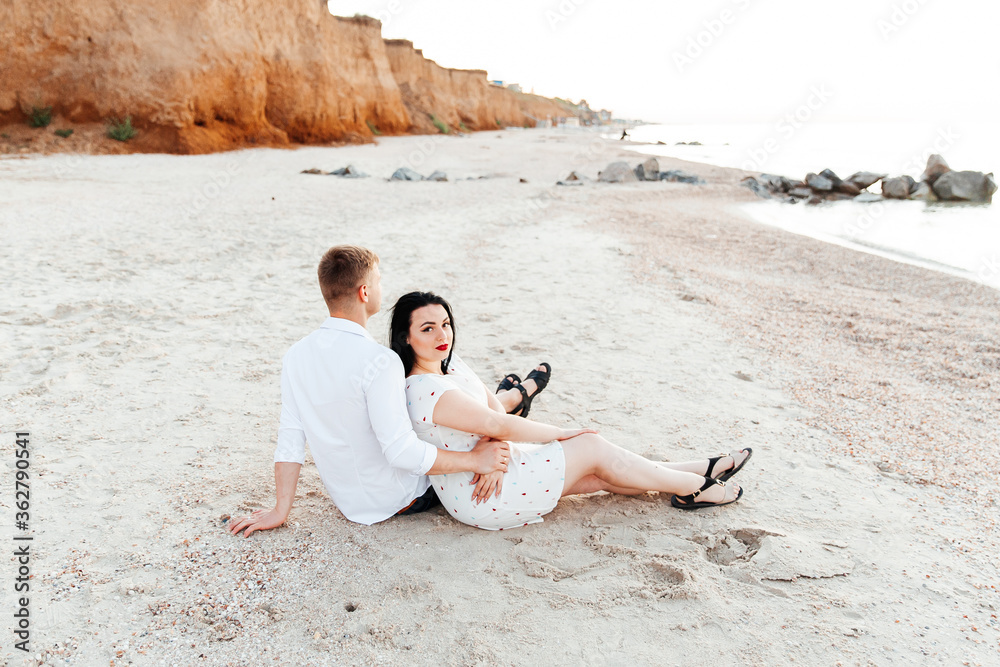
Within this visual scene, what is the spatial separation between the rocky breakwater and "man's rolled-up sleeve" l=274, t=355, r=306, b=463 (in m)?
17.4

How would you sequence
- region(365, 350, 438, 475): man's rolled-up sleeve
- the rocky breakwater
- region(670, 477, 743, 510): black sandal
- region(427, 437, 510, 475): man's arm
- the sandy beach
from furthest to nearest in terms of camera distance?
the rocky breakwater < region(670, 477, 743, 510): black sandal < region(427, 437, 510, 475): man's arm < region(365, 350, 438, 475): man's rolled-up sleeve < the sandy beach

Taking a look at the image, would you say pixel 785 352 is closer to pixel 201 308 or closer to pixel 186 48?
pixel 201 308

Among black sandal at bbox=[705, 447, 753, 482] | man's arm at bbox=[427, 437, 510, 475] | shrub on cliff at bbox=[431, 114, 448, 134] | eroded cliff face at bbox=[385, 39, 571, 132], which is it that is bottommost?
black sandal at bbox=[705, 447, 753, 482]

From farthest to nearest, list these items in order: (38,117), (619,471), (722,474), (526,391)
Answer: (38,117) → (526,391) → (722,474) → (619,471)

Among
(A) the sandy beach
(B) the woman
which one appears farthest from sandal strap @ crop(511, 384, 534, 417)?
(B) the woman

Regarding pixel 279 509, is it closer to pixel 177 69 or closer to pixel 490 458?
pixel 490 458

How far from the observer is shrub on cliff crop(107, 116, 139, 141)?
1386cm

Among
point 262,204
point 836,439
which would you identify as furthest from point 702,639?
point 262,204

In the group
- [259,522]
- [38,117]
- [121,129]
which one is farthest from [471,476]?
[38,117]

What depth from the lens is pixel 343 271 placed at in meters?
2.44

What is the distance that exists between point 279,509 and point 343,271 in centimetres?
109

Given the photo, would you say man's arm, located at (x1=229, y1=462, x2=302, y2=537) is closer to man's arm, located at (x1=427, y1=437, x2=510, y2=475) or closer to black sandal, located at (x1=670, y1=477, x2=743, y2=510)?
man's arm, located at (x1=427, y1=437, x2=510, y2=475)

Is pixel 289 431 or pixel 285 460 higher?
pixel 289 431

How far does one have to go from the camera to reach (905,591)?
2359 millimetres
